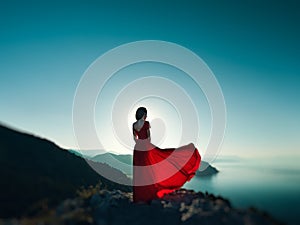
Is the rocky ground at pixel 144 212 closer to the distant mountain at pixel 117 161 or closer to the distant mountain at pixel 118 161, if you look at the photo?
the distant mountain at pixel 118 161

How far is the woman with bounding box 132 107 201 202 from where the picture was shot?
1202 centimetres

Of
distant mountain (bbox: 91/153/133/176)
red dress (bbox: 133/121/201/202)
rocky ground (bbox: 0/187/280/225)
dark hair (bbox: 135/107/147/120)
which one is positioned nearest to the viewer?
rocky ground (bbox: 0/187/280/225)

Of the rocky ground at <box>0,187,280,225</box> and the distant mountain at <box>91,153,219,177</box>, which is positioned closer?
the rocky ground at <box>0,187,280,225</box>

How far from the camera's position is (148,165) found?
40.3 ft

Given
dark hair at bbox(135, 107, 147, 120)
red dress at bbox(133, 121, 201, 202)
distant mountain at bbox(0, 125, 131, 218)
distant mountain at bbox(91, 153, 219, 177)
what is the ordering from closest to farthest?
distant mountain at bbox(0, 125, 131, 218) → red dress at bbox(133, 121, 201, 202) → dark hair at bbox(135, 107, 147, 120) → distant mountain at bbox(91, 153, 219, 177)

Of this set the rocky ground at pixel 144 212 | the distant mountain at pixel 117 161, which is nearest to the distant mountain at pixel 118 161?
the distant mountain at pixel 117 161

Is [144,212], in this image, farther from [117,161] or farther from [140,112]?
[117,161]

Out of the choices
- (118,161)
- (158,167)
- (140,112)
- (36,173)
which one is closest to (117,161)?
(118,161)

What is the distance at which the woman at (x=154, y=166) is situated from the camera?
12.0 m

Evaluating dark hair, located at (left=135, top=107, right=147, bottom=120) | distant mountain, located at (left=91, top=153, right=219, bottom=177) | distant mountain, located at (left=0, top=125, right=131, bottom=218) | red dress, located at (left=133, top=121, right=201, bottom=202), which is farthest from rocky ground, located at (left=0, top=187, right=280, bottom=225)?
distant mountain, located at (left=91, top=153, right=219, bottom=177)

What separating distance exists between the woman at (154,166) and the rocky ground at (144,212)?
0.47 m

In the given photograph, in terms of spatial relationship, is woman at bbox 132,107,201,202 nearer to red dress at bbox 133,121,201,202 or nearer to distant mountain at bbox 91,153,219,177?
red dress at bbox 133,121,201,202

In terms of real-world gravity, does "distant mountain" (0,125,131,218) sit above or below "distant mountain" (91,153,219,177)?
below

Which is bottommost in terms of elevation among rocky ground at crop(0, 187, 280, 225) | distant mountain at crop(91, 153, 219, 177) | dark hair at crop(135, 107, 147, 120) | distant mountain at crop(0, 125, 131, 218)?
rocky ground at crop(0, 187, 280, 225)
